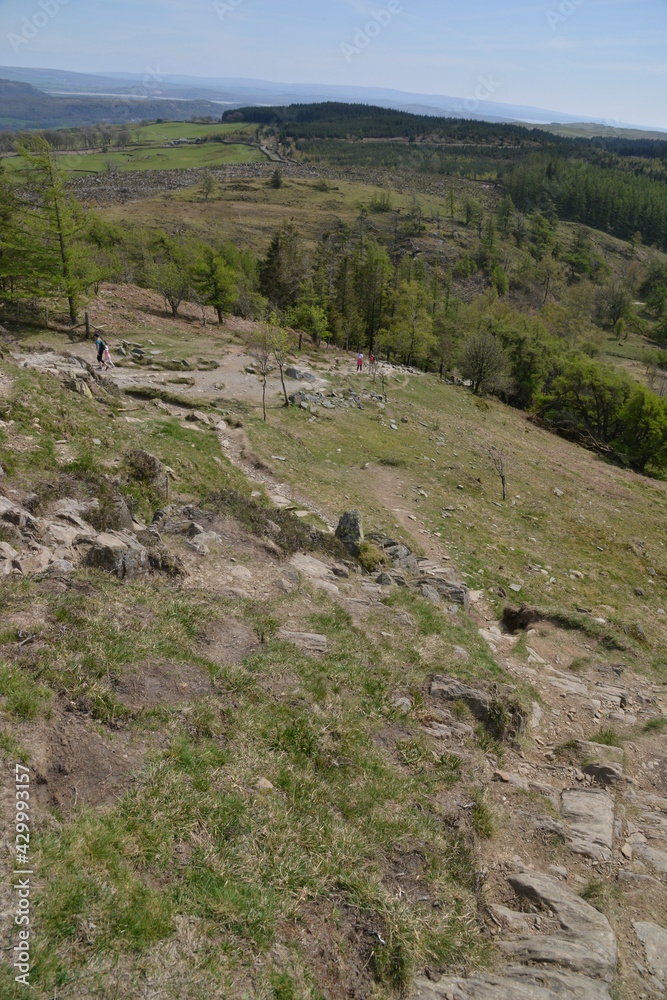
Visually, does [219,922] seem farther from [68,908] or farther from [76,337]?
[76,337]

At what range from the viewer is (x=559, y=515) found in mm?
28859

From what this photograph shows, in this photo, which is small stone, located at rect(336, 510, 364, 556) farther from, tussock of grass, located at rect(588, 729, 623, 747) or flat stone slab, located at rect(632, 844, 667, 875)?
flat stone slab, located at rect(632, 844, 667, 875)

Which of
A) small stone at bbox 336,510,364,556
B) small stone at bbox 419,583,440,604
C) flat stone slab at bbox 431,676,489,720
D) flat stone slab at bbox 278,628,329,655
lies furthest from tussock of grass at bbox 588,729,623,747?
small stone at bbox 336,510,364,556

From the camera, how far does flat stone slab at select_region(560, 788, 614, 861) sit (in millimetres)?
8367

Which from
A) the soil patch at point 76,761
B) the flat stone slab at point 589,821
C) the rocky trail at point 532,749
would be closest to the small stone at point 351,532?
the rocky trail at point 532,749

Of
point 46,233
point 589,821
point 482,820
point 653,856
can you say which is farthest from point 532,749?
point 46,233

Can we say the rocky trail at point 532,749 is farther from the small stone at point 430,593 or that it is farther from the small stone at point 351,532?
the small stone at point 351,532

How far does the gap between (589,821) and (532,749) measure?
2.27m

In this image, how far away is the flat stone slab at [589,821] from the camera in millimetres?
8367

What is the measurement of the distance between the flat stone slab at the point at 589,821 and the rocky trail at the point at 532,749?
3cm

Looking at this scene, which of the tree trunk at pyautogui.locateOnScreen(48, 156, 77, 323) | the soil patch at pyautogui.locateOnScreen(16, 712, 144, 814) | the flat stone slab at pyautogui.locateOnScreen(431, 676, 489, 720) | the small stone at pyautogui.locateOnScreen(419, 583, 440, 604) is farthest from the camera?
the tree trunk at pyautogui.locateOnScreen(48, 156, 77, 323)

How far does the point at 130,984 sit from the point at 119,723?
3.16 m

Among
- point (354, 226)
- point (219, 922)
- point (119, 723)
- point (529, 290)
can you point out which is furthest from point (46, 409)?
point (354, 226)

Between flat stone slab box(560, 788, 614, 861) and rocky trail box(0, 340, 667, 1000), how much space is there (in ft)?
0.09
